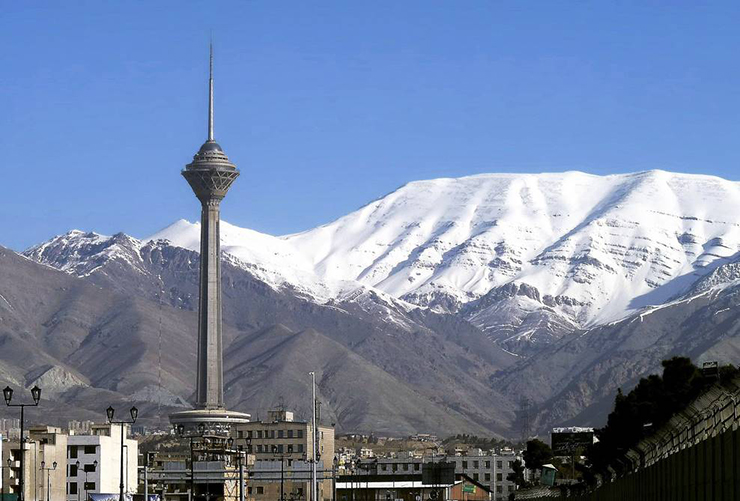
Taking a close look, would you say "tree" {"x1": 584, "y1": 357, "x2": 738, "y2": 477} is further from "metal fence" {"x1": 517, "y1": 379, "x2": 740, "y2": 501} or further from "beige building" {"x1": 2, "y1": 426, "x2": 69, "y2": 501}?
"metal fence" {"x1": 517, "y1": 379, "x2": 740, "y2": 501}

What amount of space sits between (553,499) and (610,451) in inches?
541

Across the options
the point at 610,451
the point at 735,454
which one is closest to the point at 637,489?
the point at 735,454

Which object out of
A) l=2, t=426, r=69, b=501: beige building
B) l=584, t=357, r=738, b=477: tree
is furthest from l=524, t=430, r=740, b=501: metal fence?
l=2, t=426, r=69, b=501: beige building

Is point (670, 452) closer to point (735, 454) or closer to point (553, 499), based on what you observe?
point (735, 454)

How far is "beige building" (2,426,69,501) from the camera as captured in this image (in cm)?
16788

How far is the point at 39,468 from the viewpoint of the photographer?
179 m

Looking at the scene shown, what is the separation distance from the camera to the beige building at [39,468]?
16788cm

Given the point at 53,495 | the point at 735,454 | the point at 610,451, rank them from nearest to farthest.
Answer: the point at 735,454 → the point at 610,451 → the point at 53,495

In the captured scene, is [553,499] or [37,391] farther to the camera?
[553,499]

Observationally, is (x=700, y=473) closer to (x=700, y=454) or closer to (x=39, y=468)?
(x=700, y=454)

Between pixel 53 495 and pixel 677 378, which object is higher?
pixel 677 378

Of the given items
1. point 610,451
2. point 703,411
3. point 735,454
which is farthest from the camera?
point 610,451

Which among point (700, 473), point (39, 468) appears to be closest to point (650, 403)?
point (39, 468)

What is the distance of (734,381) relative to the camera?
31.7m
